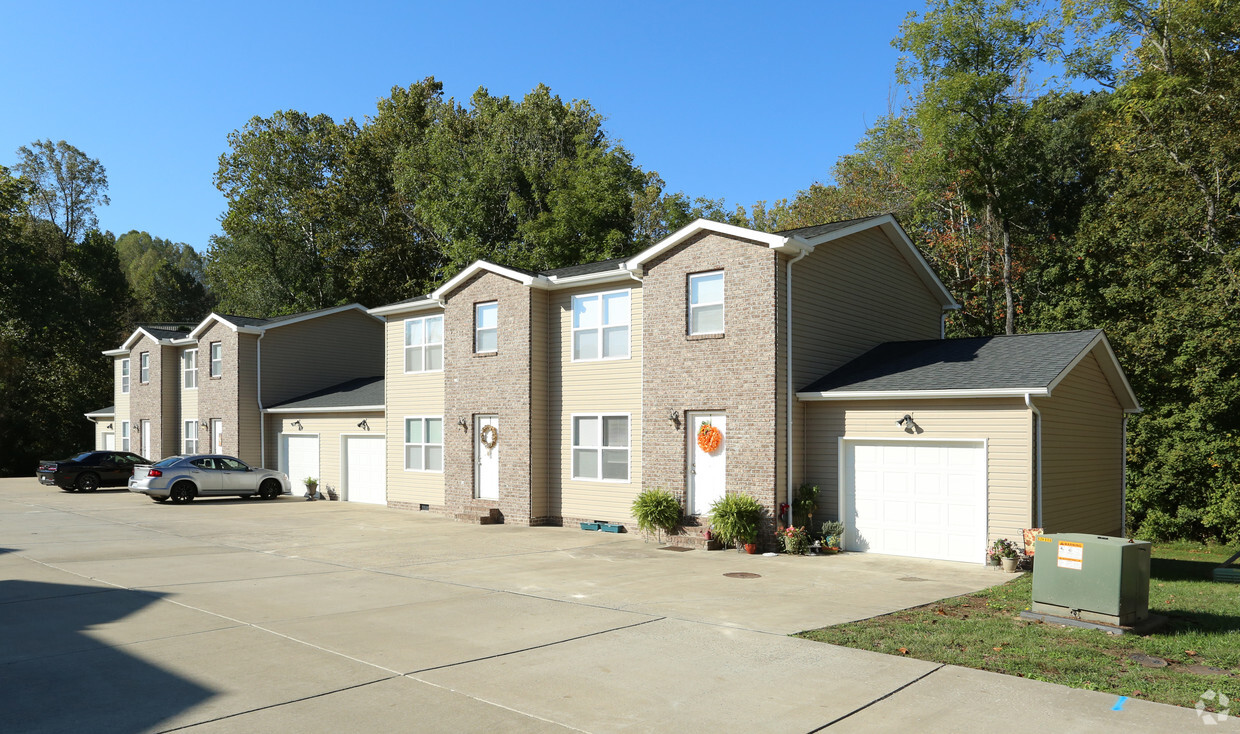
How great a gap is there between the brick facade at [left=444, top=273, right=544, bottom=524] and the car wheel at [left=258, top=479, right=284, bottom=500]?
9060 millimetres

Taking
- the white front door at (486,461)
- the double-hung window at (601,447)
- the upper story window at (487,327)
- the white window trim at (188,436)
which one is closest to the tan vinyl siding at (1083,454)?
the double-hung window at (601,447)

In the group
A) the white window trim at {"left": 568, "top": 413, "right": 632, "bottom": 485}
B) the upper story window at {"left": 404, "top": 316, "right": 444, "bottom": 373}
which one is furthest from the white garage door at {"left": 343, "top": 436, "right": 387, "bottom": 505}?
the white window trim at {"left": 568, "top": 413, "right": 632, "bottom": 485}

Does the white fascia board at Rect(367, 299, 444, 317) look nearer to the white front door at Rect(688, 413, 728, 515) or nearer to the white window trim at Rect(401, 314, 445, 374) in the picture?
the white window trim at Rect(401, 314, 445, 374)

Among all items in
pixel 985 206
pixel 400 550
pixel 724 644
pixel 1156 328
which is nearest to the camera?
pixel 724 644

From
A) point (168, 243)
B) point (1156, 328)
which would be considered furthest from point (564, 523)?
point (168, 243)

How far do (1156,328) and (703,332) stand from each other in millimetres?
13477

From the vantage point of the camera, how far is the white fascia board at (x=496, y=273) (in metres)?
20.1

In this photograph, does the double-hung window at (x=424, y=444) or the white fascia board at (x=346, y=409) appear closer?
the double-hung window at (x=424, y=444)

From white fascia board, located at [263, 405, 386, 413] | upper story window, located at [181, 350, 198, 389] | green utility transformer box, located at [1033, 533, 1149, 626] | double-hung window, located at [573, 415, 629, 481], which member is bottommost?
green utility transformer box, located at [1033, 533, 1149, 626]

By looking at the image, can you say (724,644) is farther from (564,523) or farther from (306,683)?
(564,523)

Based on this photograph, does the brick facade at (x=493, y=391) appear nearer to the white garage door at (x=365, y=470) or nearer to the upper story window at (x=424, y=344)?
the upper story window at (x=424, y=344)

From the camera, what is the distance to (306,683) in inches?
283

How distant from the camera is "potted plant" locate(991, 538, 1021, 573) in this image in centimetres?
1356

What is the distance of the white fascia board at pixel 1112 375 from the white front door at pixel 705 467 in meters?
5.91
